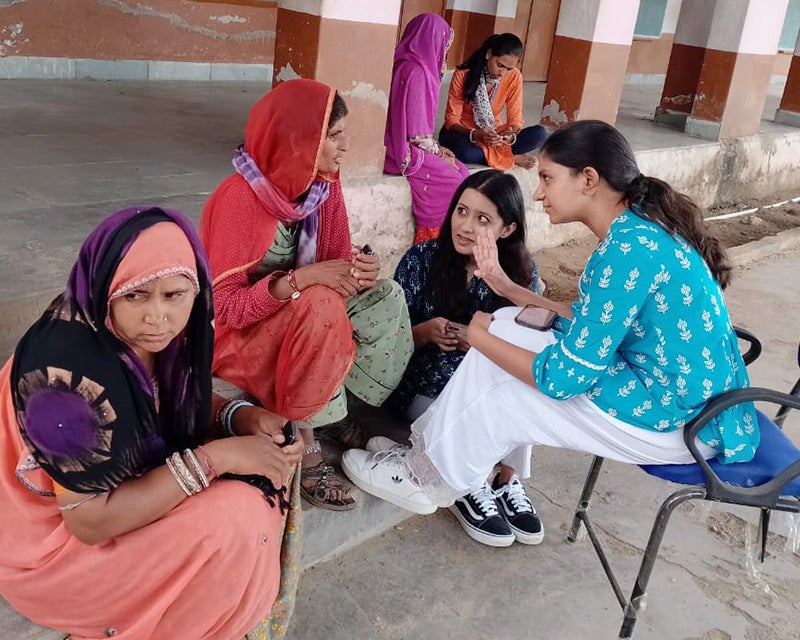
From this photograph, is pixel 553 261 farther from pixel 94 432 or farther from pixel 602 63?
pixel 94 432

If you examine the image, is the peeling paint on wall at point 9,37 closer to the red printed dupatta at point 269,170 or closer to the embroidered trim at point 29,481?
the red printed dupatta at point 269,170

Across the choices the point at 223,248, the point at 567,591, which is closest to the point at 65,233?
the point at 223,248

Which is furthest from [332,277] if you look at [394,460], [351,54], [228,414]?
[351,54]

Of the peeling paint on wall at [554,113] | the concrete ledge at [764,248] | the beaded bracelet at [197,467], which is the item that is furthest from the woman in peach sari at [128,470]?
the peeling paint on wall at [554,113]

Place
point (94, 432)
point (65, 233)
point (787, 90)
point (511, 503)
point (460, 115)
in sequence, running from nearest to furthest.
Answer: point (94, 432)
point (511, 503)
point (65, 233)
point (460, 115)
point (787, 90)

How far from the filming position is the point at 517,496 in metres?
2.73

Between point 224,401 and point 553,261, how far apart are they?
13.1ft

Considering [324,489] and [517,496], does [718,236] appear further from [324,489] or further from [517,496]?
[324,489]

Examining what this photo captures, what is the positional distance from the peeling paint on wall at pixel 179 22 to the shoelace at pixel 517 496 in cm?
576

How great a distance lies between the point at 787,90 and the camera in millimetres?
9648

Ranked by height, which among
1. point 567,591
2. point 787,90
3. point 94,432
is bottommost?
point 567,591

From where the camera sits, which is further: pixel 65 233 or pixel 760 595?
pixel 65 233

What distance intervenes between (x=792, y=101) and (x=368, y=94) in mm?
7289

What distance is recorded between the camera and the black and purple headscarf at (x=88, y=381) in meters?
1.49
